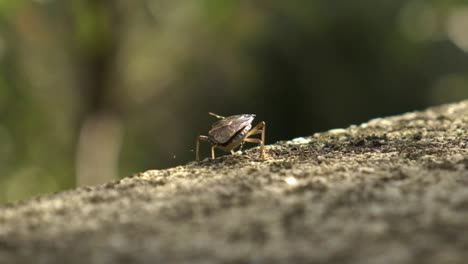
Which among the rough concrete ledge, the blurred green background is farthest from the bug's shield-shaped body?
the blurred green background

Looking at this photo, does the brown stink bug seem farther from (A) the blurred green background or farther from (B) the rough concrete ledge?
(A) the blurred green background

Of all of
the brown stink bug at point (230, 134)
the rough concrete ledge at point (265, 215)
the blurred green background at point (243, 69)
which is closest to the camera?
the rough concrete ledge at point (265, 215)

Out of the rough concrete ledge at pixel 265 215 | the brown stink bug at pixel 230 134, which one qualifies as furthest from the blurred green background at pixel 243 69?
the rough concrete ledge at pixel 265 215

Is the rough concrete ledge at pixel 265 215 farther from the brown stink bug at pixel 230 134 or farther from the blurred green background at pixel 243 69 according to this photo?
the blurred green background at pixel 243 69

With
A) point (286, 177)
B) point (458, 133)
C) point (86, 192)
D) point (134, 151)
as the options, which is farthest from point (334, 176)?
point (134, 151)

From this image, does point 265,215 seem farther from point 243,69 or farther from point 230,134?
point 243,69
